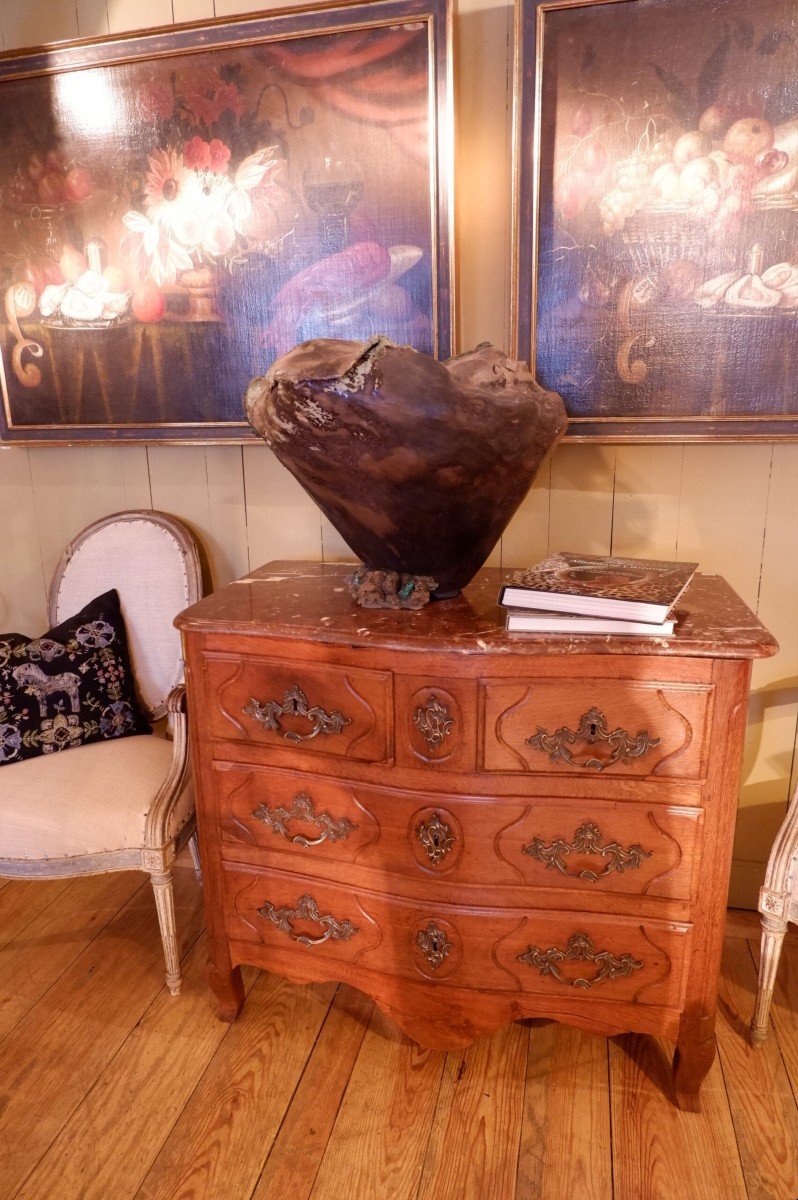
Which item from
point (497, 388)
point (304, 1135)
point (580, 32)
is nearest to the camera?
point (497, 388)

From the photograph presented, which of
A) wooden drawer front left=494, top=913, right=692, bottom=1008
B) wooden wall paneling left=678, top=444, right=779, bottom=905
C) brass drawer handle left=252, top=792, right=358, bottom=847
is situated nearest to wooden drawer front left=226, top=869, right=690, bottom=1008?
wooden drawer front left=494, top=913, right=692, bottom=1008

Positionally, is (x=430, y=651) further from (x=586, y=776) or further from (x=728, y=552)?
(x=728, y=552)

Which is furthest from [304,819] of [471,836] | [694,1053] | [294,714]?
[694,1053]

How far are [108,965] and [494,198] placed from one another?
84.1 inches

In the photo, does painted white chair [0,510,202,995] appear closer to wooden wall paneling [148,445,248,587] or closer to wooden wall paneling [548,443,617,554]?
wooden wall paneling [148,445,248,587]

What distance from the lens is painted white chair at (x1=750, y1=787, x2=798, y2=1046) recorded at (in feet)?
4.99

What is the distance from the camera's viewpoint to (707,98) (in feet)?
5.03

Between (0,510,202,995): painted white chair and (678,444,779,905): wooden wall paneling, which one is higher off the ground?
(678,444,779,905): wooden wall paneling

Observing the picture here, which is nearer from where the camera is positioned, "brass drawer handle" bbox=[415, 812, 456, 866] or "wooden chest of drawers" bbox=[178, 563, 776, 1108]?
"wooden chest of drawers" bbox=[178, 563, 776, 1108]

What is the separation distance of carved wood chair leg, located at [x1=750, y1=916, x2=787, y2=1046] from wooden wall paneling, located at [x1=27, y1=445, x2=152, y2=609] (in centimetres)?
190

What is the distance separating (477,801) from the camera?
4.62 ft

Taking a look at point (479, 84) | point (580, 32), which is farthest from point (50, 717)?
point (580, 32)

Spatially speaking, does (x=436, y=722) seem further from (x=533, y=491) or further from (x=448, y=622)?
(x=533, y=491)

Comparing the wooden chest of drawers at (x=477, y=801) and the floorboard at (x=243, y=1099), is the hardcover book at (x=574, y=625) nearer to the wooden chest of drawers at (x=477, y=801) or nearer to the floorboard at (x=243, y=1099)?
the wooden chest of drawers at (x=477, y=801)
